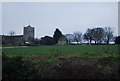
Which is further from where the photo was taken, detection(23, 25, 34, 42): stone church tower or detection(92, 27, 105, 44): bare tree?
detection(23, 25, 34, 42): stone church tower

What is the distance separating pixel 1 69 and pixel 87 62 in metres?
5.14

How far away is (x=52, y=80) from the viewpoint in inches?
407

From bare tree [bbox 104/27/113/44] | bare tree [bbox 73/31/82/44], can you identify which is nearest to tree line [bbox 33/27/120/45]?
bare tree [bbox 104/27/113/44]

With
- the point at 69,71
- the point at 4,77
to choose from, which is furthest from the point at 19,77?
the point at 69,71

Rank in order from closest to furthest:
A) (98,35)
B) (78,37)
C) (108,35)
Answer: (98,35), (108,35), (78,37)

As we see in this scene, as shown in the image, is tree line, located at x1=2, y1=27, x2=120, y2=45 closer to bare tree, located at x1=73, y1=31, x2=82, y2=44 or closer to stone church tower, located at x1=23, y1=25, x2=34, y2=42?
stone church tower, located at x1=23, y1=25, x2=34, y2=42

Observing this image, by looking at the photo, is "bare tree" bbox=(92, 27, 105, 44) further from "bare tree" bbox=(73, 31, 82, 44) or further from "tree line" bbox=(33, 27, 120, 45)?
"bare tree" bbox=(73, 31, 82, 44)

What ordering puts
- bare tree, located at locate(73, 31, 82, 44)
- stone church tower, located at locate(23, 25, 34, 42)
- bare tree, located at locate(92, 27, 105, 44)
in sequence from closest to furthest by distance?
1. bare tree, located at locate(92, 27, 105, 44)
2. stone church tower, located at locate(23, 25, 34, 42)
3. bare tree, located at locate(73, 31, 82, 44)

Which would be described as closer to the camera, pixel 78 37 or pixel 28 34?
pixel 28 34

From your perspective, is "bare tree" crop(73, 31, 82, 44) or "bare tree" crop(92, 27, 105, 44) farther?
"bare tree" crop(73, 31, 82, 44)

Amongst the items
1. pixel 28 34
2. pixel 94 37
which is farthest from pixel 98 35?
pixel 28 34

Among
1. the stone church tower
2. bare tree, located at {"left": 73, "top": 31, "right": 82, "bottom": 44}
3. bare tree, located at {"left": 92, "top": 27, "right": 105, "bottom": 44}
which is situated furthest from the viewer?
bare tree, located at {"left": 73, "top": 31, "right": 82, "bottom": 44}

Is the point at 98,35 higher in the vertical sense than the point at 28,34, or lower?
lower

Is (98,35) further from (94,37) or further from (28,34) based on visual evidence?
(28,34)
